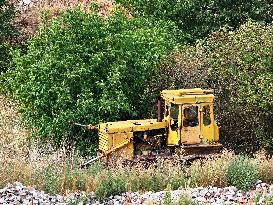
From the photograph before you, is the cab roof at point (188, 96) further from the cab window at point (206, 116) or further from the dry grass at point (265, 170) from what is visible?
the dry grass at point (265, 170)

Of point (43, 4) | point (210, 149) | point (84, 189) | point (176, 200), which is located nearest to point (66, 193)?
point (84, 189)

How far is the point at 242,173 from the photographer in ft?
44.7

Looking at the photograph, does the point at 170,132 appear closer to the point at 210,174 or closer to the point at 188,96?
the point at 188,96

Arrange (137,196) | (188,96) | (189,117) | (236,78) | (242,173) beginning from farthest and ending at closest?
(236,78)
(189,117)
(188,96)
(242,173)
(137,196)

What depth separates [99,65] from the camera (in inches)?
741

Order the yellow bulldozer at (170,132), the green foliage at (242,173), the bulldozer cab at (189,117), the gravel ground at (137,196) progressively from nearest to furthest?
the gravel ground at (137,196), the green foliage at (242,173), the bulldozer cab at (189,117), the yellow bulldozer at (170,132)

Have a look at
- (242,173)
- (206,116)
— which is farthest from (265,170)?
(206,116)

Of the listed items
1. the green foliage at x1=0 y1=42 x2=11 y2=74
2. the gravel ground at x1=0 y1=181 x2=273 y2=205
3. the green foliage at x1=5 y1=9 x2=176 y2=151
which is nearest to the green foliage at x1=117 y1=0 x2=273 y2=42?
the green foliage at x1=0 y1=42 x2=11 y2=74

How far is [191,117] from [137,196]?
172 inches

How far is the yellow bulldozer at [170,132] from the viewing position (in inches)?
654

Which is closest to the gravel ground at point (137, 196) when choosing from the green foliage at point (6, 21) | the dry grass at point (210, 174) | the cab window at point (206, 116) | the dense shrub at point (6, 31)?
the dry grass at point (210, 174)

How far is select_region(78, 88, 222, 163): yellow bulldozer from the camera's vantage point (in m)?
16.6

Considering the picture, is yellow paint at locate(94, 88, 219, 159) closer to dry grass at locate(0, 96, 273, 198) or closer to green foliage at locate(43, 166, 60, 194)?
dry grass at locate(0, 96, 273, 198)

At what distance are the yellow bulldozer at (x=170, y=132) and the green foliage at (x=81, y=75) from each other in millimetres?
1271
